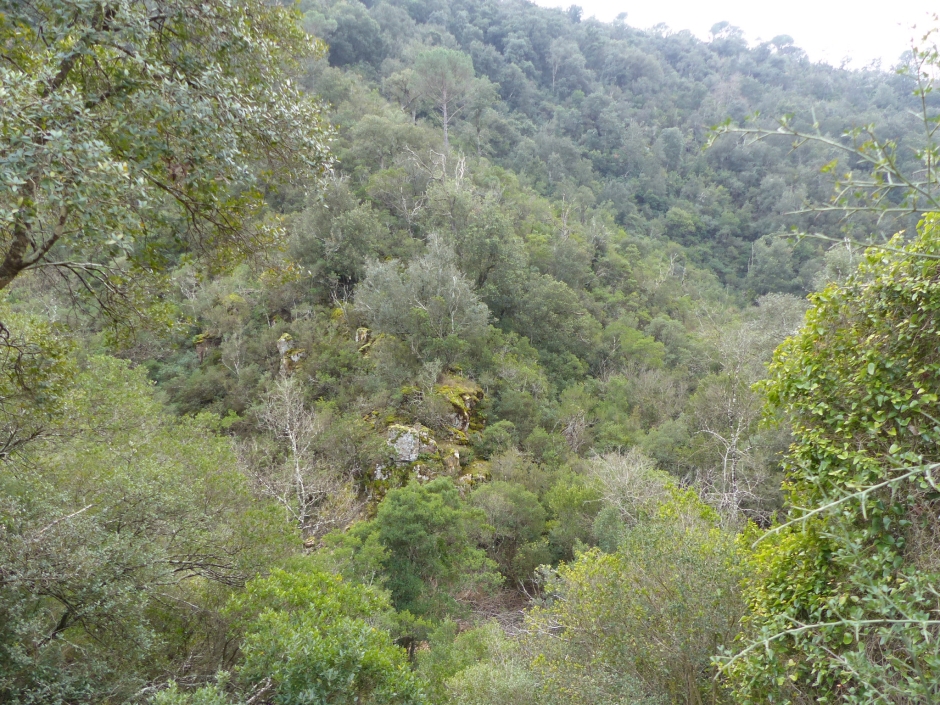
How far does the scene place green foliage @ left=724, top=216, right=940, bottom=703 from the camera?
3.53m

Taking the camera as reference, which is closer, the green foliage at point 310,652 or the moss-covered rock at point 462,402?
the green foliage at point 310,652

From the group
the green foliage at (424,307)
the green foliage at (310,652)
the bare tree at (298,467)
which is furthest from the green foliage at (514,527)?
the green foliage at (310,652)

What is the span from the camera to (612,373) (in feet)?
86.7

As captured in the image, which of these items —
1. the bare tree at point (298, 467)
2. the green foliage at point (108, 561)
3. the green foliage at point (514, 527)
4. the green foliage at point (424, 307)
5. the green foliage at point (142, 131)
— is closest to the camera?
the green foliage at point (142, 131)

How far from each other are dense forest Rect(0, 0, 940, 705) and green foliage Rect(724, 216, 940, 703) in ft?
0.12

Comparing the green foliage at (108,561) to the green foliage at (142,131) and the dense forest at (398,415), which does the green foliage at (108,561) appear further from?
the green foliage at (142,131)

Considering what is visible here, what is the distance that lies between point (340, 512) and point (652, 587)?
11.3 metres

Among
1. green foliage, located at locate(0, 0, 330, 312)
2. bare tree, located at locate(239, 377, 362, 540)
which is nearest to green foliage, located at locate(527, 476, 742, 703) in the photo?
green foliage, located at locate(0, 0, 330, 312)

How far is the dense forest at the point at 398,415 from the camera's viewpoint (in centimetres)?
347

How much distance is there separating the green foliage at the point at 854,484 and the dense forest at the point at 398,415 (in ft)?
0.12

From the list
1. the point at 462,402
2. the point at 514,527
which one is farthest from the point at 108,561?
the point at 462,402

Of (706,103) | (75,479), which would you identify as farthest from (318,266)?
(706,103)

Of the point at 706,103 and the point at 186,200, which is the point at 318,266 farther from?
the point at 706,103

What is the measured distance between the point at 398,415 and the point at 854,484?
16910 millimetres
